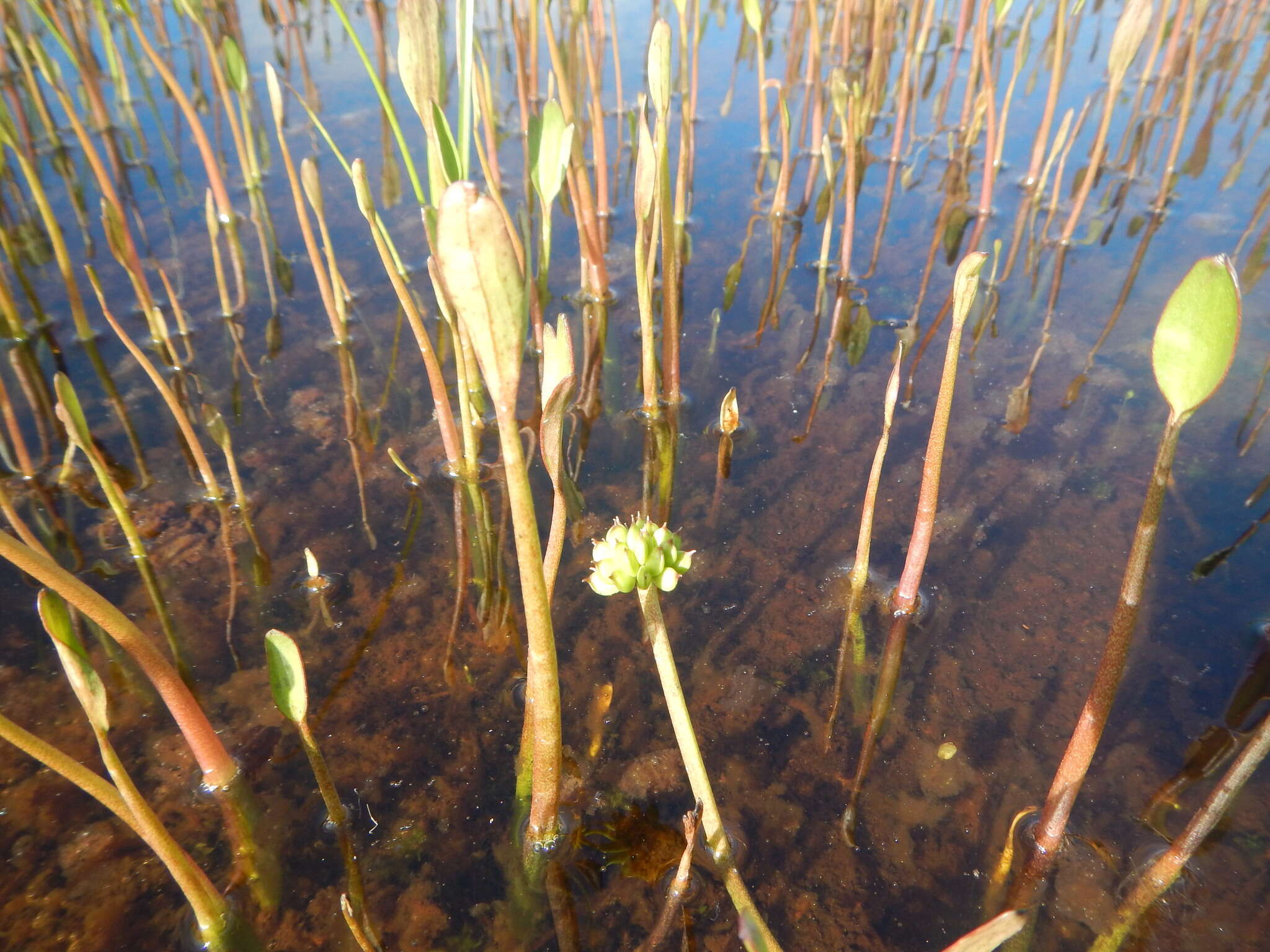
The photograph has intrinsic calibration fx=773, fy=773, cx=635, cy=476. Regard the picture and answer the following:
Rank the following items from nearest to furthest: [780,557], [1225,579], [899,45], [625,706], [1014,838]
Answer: [1014,838]
[625,706]
[1225,579]
[780,557]
[899,45]

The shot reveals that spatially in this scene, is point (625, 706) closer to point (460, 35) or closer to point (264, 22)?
point (460, 35)

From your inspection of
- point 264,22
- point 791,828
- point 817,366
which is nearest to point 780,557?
point 791,828

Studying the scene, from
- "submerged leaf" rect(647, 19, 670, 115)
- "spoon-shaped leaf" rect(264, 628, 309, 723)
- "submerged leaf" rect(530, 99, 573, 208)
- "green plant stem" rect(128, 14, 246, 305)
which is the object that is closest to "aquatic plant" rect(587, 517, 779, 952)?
"spoon-shaped leaf" rect(264, 628, 309, 723)

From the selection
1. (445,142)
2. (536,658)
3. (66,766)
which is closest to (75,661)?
(66,766)

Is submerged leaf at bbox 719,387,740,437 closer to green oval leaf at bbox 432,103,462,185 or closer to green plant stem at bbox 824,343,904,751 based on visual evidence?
green plant stem at bbox 824,343,904,751

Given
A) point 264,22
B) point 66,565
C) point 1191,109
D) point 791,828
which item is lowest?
point 791,828

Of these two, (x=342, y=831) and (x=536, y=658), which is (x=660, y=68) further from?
(x=342, y=831)

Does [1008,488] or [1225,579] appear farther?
[1008,488]
